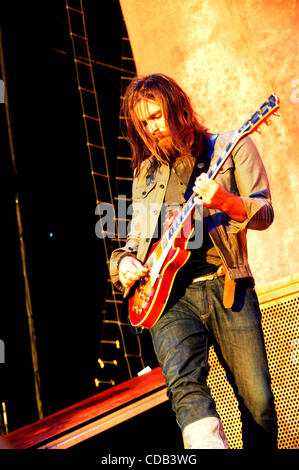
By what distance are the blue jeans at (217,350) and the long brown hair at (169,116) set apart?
63 centimetres

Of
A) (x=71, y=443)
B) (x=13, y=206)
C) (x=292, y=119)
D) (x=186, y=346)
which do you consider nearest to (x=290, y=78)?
Answer: (x=292, y=119)

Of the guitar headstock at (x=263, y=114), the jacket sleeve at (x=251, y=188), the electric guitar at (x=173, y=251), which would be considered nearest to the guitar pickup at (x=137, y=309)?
the electric guitar at (x=173, y=251)

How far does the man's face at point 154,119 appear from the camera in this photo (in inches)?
100

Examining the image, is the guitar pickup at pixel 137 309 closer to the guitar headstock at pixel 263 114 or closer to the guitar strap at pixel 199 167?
the guitar strap at pixel 199 167

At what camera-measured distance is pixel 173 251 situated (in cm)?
234

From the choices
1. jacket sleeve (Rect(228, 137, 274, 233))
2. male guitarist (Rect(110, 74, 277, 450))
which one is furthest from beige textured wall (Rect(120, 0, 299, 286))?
jacket sleeve (Rect(228, 137, 274, 233))

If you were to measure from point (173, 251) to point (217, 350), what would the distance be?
1.57ft

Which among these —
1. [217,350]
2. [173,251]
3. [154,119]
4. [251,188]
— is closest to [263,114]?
[251,188]

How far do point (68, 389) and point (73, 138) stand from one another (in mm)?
3167

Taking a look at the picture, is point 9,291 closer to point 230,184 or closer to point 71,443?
point 71,443

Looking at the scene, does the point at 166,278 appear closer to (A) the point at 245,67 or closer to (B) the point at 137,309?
(B) the point at 137,309

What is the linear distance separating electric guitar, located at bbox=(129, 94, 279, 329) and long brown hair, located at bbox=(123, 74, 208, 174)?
289 millimetres

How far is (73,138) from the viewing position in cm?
708
